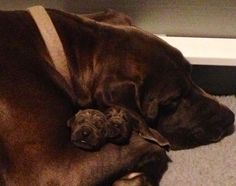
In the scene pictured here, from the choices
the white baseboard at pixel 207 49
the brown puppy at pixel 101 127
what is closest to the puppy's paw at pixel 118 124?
the brown puppy at pixel 101 127

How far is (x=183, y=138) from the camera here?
1851mm

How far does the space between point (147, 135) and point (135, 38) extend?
11.2 inches

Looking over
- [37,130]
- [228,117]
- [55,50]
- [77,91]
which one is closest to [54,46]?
[55,50]

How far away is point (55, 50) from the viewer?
5.31ft

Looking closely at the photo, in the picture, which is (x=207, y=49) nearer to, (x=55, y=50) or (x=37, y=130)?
(x=55, y=50)

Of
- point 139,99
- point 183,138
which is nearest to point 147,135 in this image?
point 139,99

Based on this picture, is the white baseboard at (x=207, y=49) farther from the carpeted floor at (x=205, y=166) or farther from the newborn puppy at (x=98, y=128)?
the newborn puppy at (x=98, y=128)

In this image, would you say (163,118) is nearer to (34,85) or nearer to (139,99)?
(139,99)

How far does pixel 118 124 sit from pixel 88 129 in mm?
88

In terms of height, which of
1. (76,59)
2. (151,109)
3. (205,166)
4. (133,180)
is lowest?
(205,166)

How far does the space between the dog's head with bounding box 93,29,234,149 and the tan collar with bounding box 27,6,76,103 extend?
0.09 metres

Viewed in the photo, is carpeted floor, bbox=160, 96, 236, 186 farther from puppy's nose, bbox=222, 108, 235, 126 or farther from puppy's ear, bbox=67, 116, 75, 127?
puppy's ear, bbox=67, 116, 75, 127

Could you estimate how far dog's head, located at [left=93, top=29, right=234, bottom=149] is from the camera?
1621mm

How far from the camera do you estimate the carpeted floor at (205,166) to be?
1828 mm
